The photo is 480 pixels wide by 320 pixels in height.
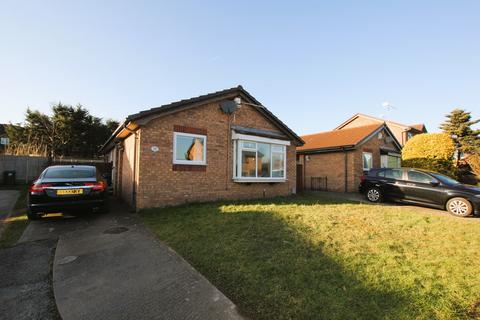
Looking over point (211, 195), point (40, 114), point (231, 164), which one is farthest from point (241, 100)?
point (40, 114)

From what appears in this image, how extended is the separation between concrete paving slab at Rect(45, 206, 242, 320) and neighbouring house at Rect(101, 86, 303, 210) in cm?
306

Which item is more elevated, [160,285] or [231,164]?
[231,164]

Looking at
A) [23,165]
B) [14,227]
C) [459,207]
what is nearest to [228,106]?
[14,227]

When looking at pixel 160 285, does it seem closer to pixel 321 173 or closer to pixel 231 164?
pixel 231 164

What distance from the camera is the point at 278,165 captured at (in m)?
11.6

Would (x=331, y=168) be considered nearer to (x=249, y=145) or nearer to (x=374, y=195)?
(x=374, y=195)

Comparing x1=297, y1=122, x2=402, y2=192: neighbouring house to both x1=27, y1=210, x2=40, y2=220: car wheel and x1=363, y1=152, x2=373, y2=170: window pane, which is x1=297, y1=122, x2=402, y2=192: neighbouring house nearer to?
x1=363, y1=152, x2=373, y2=170: window pane

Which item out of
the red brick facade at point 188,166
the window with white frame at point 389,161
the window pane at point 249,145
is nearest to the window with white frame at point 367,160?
the window with white frame at point 389,161

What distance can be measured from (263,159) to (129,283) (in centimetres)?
825

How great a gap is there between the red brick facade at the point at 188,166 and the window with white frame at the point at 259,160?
36cm

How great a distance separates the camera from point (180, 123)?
8.64 m

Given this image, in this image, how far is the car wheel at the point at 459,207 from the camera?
26.3 ft

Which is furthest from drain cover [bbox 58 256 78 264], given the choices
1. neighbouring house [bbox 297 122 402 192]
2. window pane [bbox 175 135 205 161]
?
neighbouring house [bbox 297 122 402 192]

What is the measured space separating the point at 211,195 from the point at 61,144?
28262 mm
